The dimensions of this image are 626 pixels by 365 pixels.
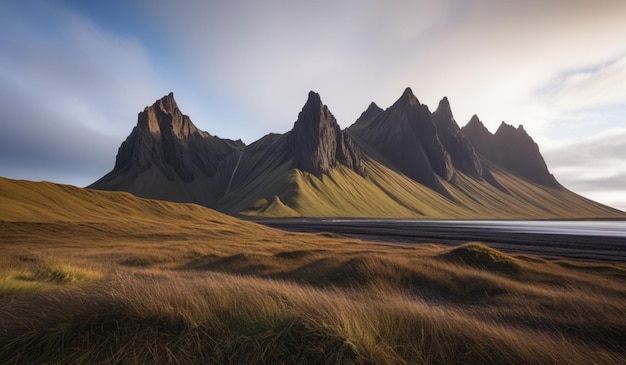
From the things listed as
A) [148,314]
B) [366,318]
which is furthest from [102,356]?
[366,318]

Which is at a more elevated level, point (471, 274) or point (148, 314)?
point (148, 314)

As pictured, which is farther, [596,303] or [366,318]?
[596,303]

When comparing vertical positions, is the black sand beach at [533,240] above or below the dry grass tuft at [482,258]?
below

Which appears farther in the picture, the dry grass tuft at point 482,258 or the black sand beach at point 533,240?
the black sand beach at point 533,240

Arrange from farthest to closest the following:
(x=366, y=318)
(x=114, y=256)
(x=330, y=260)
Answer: (x=114, y=256) < (x=330, y=260) < (x=366, y=318)

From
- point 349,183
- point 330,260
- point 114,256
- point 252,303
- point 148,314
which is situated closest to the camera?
point 148,314

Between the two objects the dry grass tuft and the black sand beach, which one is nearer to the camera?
the dry grass tuft

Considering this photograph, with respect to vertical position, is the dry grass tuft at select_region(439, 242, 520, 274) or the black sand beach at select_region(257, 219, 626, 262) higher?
the dry grass tuft at select_region(439, 242, 520, 274)

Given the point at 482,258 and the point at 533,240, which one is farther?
the point at 533,240

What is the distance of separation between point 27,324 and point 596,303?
14.8 metres

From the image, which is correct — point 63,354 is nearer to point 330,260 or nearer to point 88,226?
point 330,260

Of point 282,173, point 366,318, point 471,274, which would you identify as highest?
point 282,173

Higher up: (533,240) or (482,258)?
(482,258)

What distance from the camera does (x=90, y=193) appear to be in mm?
58000
